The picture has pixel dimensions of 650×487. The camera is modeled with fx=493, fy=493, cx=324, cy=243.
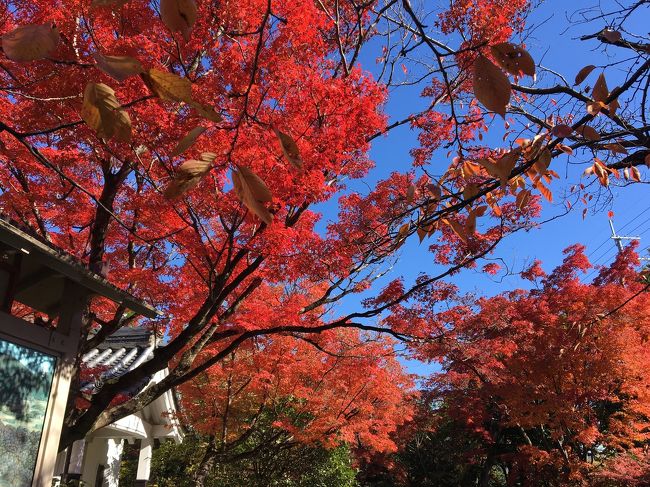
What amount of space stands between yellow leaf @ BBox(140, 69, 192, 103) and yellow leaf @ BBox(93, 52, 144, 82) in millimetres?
38

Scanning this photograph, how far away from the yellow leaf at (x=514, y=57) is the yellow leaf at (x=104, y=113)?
3.00 feet

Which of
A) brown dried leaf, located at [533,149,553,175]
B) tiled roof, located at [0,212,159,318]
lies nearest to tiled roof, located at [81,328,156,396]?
tiled roof, located at [0,212,159,318]

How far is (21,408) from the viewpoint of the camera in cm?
402

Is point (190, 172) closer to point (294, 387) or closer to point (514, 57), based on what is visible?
point (514, 57)

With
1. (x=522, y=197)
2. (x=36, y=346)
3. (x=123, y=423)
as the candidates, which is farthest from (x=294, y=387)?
(x=522, y=197)

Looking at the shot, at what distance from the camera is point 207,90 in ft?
19.6

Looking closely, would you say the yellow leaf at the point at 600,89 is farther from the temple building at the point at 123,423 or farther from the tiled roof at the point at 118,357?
the temple building at the point at 123,423

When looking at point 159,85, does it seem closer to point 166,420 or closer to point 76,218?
point 76,218

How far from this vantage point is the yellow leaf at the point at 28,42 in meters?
0.87

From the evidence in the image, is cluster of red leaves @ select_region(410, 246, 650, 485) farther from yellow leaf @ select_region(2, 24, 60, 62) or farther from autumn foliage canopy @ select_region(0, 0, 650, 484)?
yellow leaf @ select_region(2, 24, 60, 62)

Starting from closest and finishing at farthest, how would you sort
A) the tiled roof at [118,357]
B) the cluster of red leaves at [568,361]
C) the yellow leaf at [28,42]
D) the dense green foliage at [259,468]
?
the yellow leaf at [28,42], the tiled roof at [118,357], the cluster of red leaves at [568,361], the dense green foliage at [259,468]

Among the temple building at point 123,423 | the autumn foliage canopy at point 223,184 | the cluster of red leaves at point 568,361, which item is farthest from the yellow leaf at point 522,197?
the temple building at point 123,423

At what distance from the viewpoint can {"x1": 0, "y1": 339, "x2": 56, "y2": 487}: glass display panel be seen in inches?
151

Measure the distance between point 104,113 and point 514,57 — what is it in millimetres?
1003
